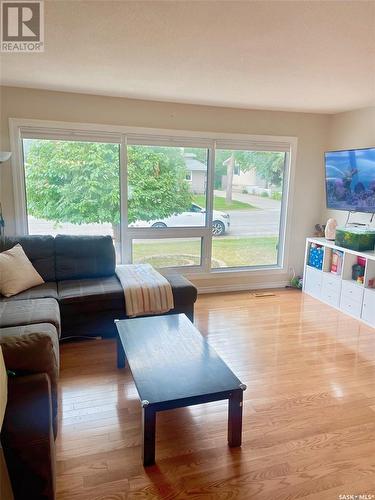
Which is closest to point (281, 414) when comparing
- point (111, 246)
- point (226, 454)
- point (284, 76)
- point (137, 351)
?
point (226, 454)

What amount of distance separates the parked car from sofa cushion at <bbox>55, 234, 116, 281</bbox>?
0.72 metres

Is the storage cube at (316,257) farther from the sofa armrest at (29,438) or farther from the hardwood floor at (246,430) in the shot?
the sofa armrest at (29,438)

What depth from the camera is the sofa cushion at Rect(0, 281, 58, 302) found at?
2.96 m

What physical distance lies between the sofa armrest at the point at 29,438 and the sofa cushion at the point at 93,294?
5.32 ft

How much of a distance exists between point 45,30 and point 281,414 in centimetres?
276

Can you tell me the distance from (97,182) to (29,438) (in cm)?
309

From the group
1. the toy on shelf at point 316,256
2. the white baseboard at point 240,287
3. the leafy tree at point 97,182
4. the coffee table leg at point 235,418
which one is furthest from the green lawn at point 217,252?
the coffee table leg at point 235,418

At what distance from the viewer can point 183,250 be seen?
15.0 feet

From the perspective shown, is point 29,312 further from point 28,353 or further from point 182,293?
point 182,293

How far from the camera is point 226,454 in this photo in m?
1.92

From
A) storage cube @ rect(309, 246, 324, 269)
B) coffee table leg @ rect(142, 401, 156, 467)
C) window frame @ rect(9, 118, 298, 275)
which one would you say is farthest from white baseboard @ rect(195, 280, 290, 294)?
coffee table leg @ rect(142, 401, 156, 467)

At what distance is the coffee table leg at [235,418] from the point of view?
6.21 feet

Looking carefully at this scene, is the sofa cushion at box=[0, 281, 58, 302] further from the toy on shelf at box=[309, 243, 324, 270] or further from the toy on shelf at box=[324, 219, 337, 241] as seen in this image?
the toy on shelf at box=[324, 219, 337, 241]

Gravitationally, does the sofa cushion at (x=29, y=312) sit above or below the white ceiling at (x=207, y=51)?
below
